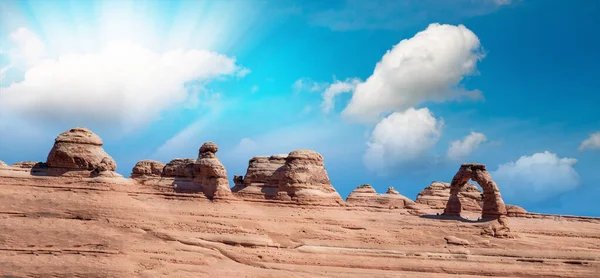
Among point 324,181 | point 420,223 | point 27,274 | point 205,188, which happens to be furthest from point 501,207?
point 27,274

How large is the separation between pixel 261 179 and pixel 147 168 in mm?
8078

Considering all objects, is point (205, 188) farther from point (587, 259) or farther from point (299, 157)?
point (587, 259)

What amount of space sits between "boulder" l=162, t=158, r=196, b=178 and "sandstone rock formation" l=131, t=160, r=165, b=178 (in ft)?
13.9

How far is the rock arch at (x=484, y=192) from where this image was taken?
33000 millimetres

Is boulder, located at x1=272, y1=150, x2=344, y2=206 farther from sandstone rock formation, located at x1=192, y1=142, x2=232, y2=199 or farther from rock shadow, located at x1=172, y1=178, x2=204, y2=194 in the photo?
rock shadow, located at x1=172, y1=178, x2=204, y2=194

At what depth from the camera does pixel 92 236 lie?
25.0m

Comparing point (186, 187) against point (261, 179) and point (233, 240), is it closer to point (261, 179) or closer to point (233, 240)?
point (233, 240)

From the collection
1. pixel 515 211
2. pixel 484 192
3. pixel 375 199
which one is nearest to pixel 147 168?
pixel 375 199

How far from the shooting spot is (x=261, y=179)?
32.3 metres

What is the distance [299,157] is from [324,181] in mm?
1989

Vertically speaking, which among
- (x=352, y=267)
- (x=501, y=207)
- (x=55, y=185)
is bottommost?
(x=352, y=267)

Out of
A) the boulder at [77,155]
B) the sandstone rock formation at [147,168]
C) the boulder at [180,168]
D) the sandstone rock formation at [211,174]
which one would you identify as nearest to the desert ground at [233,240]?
the sandstone rock formation at [211,174]

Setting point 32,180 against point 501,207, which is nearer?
point 32,180

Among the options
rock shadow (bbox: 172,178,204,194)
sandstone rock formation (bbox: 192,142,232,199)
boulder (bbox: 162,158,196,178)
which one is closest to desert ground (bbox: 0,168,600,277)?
rock shadow (bbox: 172,178,204,194)
